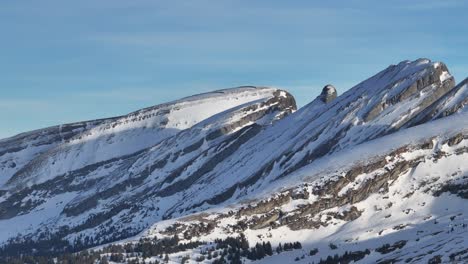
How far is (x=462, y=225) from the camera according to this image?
192000 millimetres

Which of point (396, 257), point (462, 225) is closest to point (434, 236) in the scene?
point (462, 225)

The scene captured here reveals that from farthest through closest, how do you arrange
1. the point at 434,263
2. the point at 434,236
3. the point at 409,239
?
the point at 409,239 → the point at 434,236 → the point at 434,263

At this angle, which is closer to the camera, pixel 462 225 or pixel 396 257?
pixel 396 257

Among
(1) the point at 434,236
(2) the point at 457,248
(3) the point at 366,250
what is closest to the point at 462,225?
(1) the point at 434,236

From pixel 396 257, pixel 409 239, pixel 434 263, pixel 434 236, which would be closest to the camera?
pixel 434 263

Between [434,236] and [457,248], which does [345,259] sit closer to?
[434,236]

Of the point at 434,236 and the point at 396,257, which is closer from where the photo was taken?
the point at 396,257

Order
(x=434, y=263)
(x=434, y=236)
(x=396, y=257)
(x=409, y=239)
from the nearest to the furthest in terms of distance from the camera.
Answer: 1. (x=434, y=263)
2. (x=396, y=257)
3. (x=434, y=236)
4. (x=409, y=239)

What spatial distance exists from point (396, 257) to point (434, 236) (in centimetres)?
2239

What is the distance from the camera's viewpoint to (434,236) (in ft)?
609

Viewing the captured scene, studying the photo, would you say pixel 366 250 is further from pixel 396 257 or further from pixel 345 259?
pixel 396 257

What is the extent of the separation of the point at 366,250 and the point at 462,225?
866 inches

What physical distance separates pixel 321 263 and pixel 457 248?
4498cm

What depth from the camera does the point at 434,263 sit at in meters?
145
